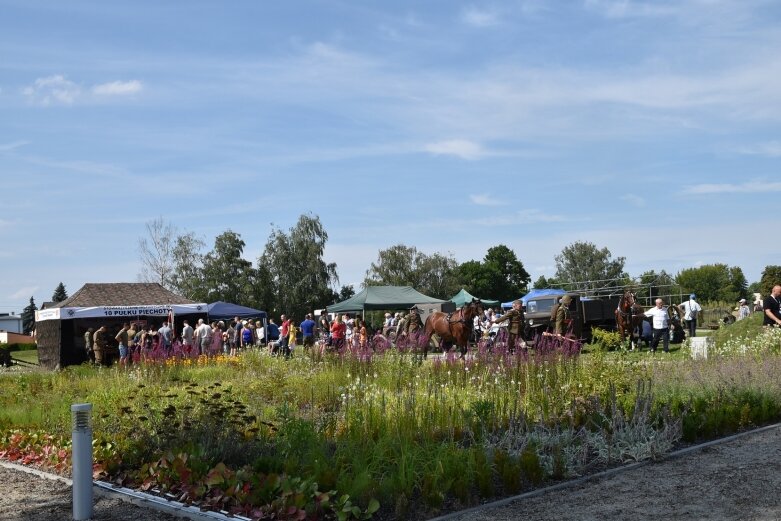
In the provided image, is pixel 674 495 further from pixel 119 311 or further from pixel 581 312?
pixel 119 311

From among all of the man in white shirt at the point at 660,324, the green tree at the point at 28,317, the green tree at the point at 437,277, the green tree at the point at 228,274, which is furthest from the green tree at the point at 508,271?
Answer: the man in white shirt at the point at 660,324

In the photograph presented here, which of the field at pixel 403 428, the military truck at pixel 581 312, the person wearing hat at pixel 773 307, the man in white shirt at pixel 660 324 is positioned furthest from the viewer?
the military truck at pixel 581 312

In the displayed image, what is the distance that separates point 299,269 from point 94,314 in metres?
37.1

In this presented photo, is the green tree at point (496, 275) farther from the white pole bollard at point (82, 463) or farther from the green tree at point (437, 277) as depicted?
the white pole bollard at point (82, 463)

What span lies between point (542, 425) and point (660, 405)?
1.54 m

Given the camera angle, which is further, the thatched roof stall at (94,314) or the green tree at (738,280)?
the green tree at (738,280)

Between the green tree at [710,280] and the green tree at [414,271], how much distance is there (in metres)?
42.8

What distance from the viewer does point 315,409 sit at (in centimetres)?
1000

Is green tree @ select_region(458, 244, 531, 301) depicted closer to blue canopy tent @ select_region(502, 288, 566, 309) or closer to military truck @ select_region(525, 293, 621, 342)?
blue canopy tent @ select_region(502, 288, 566, 309)

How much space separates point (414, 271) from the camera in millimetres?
78750

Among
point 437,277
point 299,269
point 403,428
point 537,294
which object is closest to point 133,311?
point 537,294

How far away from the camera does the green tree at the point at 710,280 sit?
4304 inches

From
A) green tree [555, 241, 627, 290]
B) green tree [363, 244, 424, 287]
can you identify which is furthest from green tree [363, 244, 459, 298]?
green tree [555, 241, 627, 290]

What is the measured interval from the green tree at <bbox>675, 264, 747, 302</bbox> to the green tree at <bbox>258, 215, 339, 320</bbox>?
61503 mm
